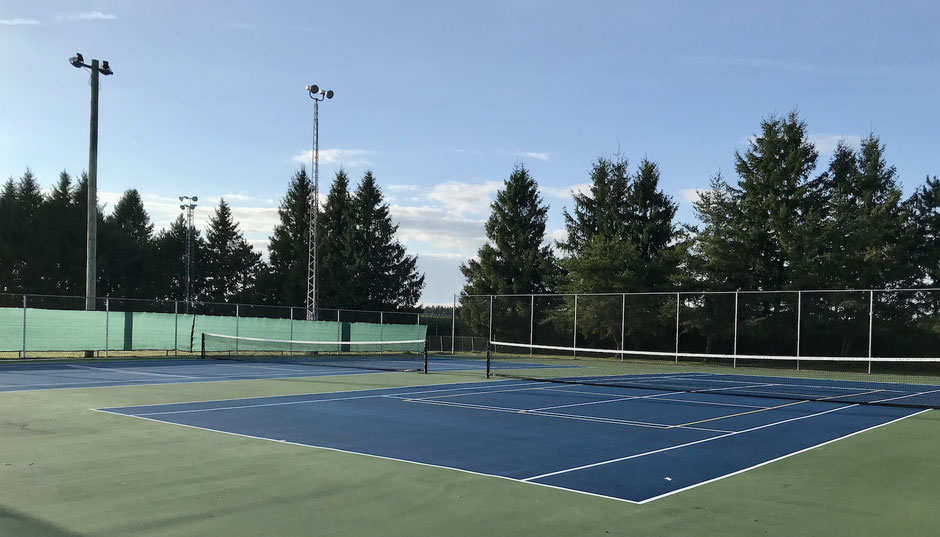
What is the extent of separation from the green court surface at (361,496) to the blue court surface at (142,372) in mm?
8459

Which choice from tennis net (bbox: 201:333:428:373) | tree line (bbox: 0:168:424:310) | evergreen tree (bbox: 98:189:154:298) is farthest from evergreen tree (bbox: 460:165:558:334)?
evergreen tree (bbox: 98:189:154:298)

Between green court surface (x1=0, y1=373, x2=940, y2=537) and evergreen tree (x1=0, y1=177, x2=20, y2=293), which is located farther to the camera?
evergreen tree (x1=0, y1=177, x2=20, y2=293)

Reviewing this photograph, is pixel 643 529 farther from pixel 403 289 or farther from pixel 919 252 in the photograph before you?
pixel 403 289

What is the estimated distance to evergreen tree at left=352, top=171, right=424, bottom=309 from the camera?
201ft

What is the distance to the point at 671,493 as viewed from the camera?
7211 millimetres

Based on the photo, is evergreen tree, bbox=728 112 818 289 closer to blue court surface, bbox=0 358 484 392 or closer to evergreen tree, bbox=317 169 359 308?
blue court surface, bbox=0 358 484 392

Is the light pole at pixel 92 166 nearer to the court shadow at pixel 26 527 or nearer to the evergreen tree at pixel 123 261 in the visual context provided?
the court shadow at pixel 26 527

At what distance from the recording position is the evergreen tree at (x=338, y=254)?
59.4 m

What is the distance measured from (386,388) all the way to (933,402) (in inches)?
517

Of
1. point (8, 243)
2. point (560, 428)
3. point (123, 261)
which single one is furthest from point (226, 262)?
point (560, 428)

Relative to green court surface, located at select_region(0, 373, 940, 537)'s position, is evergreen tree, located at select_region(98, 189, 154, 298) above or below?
above

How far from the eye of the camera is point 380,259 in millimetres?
62312

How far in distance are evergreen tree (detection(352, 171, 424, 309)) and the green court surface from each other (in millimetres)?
50724

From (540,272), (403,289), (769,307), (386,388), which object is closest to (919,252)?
(769,307)
